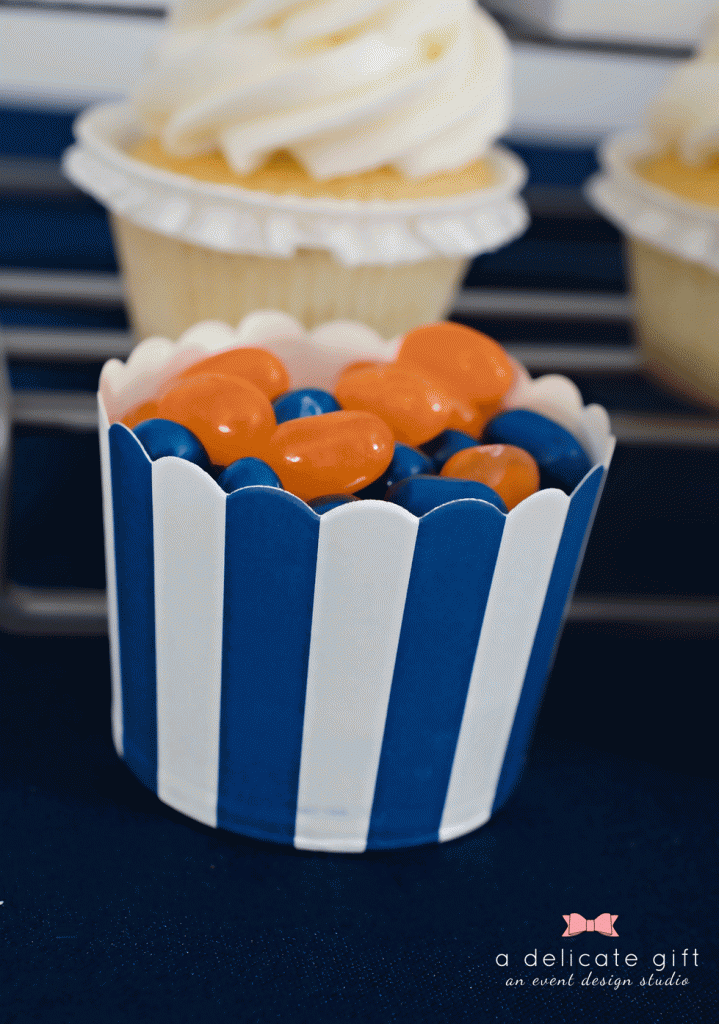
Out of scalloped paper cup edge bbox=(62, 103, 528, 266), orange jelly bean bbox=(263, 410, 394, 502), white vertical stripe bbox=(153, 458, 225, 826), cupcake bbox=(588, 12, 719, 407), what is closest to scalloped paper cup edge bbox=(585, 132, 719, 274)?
cupcake bbox=(588, 12, 719, 407)

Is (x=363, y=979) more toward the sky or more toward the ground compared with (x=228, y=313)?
more toward the ground

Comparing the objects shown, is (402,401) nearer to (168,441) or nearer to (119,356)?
(168,441)

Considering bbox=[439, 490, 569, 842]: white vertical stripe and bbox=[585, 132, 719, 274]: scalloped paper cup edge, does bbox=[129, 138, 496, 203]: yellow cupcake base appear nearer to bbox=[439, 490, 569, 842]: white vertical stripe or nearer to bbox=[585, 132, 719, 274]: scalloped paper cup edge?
bbox=[585, 132, 719, 274]: scalloped paper cup edge

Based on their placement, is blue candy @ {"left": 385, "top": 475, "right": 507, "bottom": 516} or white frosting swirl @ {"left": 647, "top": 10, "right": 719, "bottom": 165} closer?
blue candy @ {"left": 385, "top": 475, "right": 507, "bottom": 516}

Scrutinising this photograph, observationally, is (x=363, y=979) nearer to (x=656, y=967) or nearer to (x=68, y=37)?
(x=656, y=967)

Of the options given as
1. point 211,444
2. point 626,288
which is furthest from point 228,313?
point 626,288

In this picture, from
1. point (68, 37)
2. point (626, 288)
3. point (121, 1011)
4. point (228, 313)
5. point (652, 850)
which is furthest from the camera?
point (626, 288)

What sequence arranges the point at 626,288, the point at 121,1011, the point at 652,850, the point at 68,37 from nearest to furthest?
the point at 121,1011 < the point at 652,850 < the point at 68,37 < the point at 626,288
